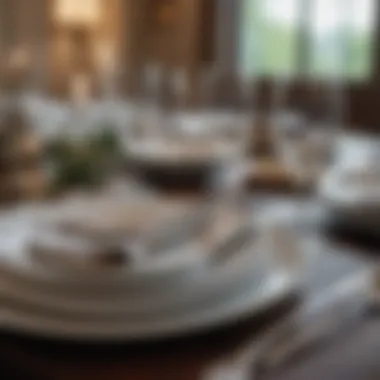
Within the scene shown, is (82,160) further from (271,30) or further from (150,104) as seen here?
(271,30)

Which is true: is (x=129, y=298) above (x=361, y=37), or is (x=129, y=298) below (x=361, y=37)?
above

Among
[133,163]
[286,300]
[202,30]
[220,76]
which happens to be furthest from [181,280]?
[202,30]

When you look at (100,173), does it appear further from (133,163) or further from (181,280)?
(181,280)

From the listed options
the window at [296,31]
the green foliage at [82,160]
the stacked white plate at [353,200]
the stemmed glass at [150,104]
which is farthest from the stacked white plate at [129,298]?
the window at [296,31]

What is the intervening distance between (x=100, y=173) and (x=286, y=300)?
0.53 meters

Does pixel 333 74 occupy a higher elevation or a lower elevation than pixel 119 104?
higher

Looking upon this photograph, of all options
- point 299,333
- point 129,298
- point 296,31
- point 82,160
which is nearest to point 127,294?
point 129,298

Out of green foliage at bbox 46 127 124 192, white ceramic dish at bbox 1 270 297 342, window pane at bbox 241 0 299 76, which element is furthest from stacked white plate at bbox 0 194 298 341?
window pane at bbox 241 0 299 76

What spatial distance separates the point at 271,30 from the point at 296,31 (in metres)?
0.15

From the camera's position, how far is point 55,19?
4934 mm

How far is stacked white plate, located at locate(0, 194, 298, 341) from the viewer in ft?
1.94

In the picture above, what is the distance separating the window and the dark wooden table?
4.01 m

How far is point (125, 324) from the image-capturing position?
0.59 m

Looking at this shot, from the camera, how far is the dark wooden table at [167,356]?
53 centimetres
